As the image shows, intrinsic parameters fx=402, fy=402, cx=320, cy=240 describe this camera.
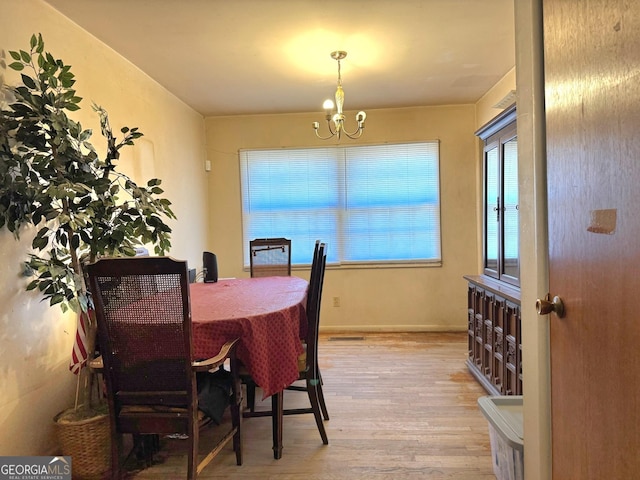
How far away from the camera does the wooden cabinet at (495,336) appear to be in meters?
2.45

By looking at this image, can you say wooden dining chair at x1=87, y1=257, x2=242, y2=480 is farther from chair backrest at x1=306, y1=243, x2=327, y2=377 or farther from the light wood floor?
chair backrest at x1=306, y1=243, x2=327, y2=377

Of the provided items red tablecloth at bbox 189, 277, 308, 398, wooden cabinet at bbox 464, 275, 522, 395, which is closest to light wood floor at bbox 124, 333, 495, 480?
wooden cabinet at bbox 464, 275, 522, 395

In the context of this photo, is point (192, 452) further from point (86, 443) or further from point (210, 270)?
point (210, 270)

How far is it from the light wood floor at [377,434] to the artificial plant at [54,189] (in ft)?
2.98

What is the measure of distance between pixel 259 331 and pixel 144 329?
0.53 m

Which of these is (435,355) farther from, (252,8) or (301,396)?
(252,8)

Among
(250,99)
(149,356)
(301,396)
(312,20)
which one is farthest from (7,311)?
(250,99)

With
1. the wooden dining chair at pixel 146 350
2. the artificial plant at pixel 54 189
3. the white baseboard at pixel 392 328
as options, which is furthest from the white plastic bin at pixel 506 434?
the white baseboard at pixel 392 328

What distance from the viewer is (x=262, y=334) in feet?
6.52

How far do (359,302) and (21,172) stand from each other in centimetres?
349

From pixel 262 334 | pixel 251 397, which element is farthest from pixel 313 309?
pixel 251 397

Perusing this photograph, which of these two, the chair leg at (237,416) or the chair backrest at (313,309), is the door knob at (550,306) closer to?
the chair backrest at (313,309)

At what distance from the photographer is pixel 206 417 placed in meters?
1.85

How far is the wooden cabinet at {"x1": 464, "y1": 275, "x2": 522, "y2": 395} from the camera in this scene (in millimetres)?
2453
